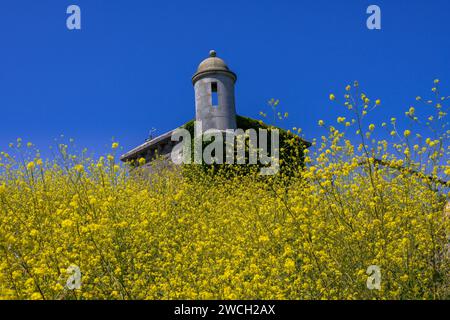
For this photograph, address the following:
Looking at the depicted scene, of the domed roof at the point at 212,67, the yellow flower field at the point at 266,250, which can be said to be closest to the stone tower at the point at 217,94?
the domed roof at the point at 212,67

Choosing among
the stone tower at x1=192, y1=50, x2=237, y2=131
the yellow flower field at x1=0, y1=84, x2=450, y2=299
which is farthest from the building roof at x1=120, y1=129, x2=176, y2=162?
the yellow flower field at x1=0, y1=84, x2=450, y2=299

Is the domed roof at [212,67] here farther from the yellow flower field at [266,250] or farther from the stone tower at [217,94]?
the yellow flower field at [266,250]

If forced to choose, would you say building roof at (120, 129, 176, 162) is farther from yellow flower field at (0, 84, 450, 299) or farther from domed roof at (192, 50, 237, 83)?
yellow flower field at (0, 84, 450, 299)

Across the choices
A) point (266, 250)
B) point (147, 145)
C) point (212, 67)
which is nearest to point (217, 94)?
point (212, 67)

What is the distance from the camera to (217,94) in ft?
55.0

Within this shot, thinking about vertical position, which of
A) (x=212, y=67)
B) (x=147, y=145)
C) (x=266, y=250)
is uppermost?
(x=212, y=67)

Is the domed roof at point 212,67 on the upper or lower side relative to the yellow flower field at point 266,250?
upper

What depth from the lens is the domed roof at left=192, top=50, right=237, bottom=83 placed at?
1677 cm

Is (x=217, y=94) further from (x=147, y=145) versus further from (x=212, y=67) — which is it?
(x=147, y=145)

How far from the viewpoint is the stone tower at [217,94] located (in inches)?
644

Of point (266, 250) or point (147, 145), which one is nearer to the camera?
point (266, 250)

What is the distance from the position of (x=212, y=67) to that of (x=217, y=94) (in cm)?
106
